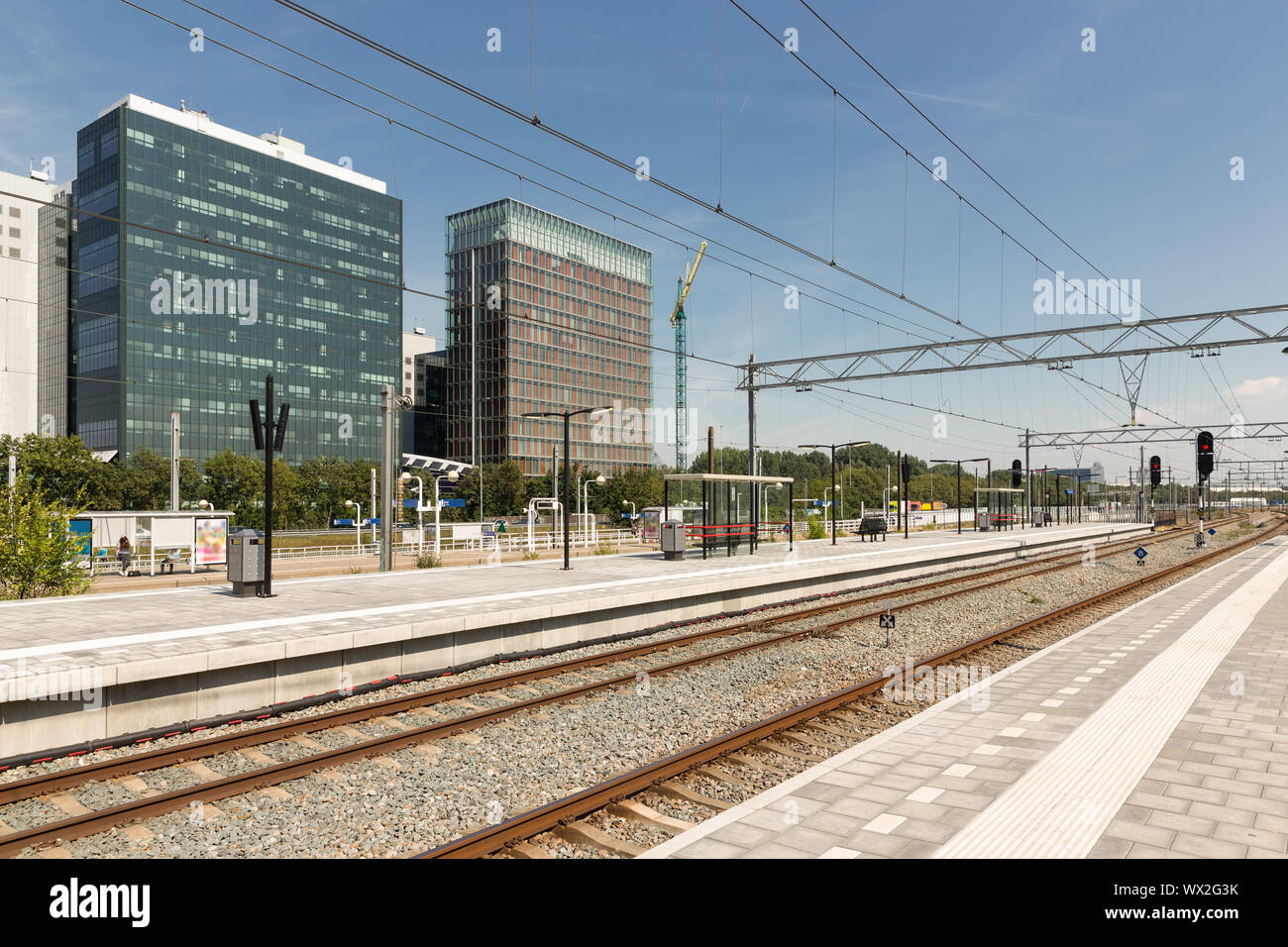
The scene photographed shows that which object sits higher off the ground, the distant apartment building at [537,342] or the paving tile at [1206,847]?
the distant apartment building at [537,342]

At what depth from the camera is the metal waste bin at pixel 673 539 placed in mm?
24484

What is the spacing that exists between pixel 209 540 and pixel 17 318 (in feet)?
318

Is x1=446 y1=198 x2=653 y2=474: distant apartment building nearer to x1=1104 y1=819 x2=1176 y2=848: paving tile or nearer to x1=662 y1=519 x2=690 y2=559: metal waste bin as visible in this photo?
x1=662 y1=519 x2=690 y2=559: metal waste bin

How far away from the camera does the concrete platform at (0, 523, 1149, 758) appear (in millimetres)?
8664

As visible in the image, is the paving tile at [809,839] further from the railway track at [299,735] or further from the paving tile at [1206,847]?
the railway track at [299,735]

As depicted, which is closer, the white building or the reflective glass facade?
the white building

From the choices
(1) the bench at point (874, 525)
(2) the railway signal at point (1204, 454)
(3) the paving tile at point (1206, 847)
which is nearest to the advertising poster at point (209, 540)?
(3) the paving tile at point (1206, 847)

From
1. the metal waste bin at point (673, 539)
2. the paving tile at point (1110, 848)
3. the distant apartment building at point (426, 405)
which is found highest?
the distant apartment building at point (426, 405)

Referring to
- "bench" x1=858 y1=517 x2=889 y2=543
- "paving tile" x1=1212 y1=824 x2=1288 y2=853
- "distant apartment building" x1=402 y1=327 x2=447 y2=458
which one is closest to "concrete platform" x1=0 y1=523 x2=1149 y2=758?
"paving tile" x1=1212 y1=824 x2=1288 y2=853

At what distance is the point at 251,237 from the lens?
9700 centimetres

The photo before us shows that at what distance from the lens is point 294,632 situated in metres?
11.2

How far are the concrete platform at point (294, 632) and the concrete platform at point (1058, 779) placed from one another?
23.3ft

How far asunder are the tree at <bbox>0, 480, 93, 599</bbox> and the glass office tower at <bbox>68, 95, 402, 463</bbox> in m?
75.2

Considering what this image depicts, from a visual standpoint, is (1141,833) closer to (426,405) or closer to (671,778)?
(671,778)
